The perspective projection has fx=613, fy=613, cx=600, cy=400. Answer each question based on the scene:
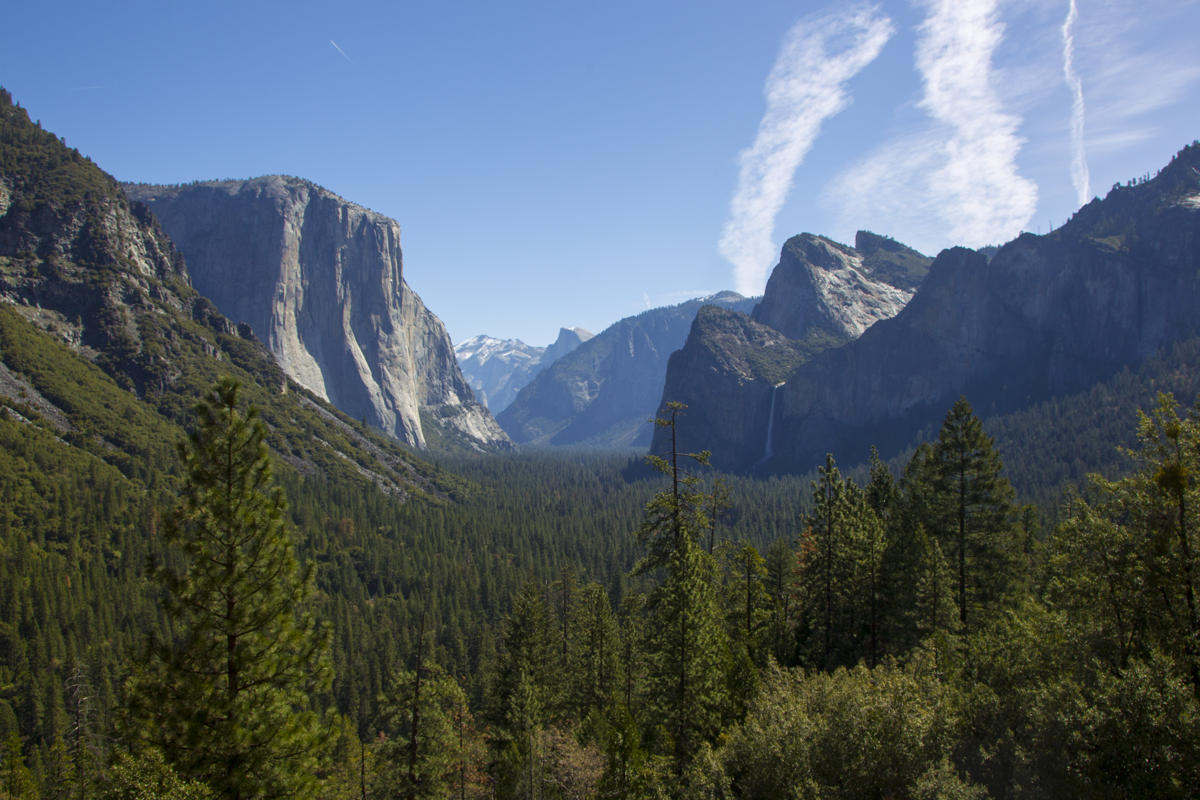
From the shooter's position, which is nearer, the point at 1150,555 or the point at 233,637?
the point at 233,637

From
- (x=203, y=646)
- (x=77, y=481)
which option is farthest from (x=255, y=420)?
(x=77, y=481)

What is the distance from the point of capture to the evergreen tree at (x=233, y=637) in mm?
12414

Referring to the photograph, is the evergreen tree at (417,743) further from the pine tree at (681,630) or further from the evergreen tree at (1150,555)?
the evergreen tree at (1150,555)

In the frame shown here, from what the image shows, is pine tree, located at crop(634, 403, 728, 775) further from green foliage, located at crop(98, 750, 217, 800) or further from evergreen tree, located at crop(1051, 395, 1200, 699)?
green foliage, located at crop(98, 750, 217, 800)

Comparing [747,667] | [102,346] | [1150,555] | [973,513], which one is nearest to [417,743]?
[747,667]

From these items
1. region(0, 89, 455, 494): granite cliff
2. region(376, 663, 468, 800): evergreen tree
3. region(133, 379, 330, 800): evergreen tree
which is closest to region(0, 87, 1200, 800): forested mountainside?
region(133, 379, 330, 800): evergreen tree

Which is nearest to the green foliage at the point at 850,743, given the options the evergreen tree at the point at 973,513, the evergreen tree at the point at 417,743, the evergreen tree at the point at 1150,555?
the evergreen tree at the point at 1150,555

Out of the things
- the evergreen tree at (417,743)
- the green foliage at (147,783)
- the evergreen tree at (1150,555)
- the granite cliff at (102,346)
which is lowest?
the evergreen tree at (417,743)

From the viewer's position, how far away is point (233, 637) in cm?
1307

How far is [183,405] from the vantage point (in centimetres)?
15588

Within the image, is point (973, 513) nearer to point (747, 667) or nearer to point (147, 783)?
point (747, 667)

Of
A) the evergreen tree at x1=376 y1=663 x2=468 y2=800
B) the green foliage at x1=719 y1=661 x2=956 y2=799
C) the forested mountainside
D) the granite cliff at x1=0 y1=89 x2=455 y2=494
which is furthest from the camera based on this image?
the granite cliff at x1=0 y1=89 x2=455 y2=494

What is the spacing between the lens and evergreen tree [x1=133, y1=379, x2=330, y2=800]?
1241 cm

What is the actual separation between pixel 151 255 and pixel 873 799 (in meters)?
245
